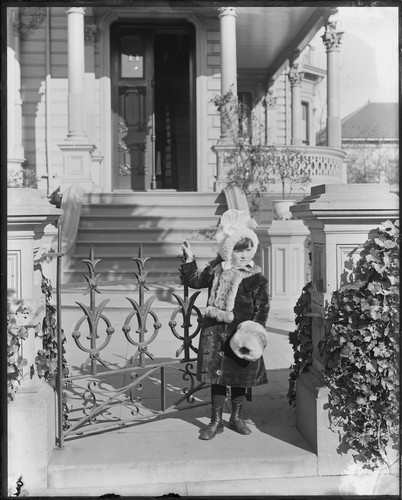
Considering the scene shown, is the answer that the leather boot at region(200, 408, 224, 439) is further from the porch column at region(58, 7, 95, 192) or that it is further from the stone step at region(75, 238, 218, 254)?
the porch column at region(58, 7, 95, 192)

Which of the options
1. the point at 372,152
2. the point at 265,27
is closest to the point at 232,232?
the point at 265,27

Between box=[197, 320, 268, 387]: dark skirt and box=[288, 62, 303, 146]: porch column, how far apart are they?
18303 millimetres

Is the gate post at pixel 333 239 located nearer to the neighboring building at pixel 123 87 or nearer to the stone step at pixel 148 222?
the stone step at pixel 148 222

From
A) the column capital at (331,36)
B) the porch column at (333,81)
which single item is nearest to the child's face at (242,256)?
the porch column at (333,81)

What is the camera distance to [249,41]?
19.7 m

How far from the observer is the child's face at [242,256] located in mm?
3896

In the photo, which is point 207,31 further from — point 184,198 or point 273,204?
point 273,204

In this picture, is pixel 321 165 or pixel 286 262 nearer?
pixel 286 262

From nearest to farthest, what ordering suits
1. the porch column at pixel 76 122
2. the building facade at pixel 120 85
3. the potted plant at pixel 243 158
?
the potted plant at pixel 243 158 → the porch column at pixel 76 122 → the building facade at pixel 120 85

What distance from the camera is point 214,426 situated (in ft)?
12.8

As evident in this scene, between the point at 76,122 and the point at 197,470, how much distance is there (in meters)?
11.8

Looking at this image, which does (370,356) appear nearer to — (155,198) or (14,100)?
(155,198)

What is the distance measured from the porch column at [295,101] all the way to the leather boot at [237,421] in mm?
18301

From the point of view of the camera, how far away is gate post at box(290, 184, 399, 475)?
3.57 meters
